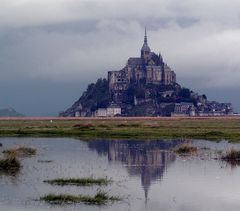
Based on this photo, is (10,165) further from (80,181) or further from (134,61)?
(134,61)

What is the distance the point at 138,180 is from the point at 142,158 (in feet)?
31.5

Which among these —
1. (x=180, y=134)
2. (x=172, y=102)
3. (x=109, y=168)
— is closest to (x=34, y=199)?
(x=109, y=168)

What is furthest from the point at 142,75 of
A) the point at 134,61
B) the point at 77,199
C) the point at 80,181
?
the point at 77,199

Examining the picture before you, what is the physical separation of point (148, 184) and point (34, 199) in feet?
17.9

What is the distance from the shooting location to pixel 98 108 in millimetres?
182625

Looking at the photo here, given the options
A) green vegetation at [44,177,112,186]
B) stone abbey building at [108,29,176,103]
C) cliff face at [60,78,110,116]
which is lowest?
green vegetation at [44,177,112,186]

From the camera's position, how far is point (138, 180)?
23.2 meters

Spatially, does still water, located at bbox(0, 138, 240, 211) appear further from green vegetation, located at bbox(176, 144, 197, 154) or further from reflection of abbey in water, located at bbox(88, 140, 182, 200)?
green vegetation, located at bbox(176, 144, 197, 154)

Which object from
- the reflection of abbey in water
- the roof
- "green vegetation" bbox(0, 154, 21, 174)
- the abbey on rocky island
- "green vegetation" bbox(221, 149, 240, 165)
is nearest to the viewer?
"green vegetation" bbox(0, 154, 21, 174)

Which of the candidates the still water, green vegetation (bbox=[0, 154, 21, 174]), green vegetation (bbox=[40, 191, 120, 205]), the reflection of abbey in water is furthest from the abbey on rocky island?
Answer: green vegetation (bbox=[40, 191, 120, 205])

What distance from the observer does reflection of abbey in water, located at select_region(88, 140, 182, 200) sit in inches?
997

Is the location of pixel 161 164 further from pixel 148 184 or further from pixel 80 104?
pixel 80 104

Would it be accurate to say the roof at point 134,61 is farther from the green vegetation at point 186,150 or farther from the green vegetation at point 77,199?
the green vegetation at point 77,199

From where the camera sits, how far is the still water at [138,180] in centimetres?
1795
